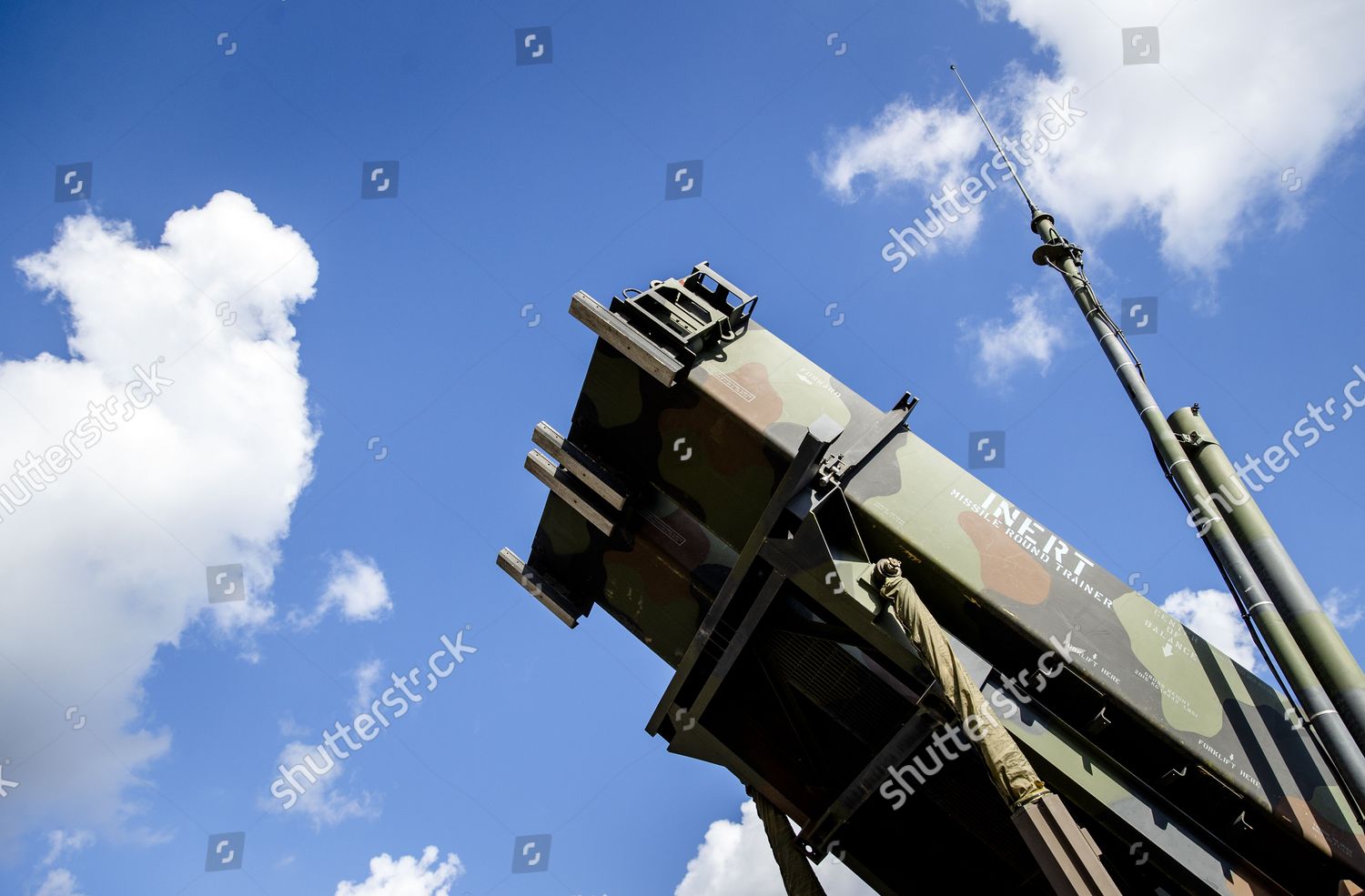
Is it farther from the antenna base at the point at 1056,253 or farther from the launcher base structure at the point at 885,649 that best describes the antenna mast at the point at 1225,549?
the launcher base structure at the point at 885,649

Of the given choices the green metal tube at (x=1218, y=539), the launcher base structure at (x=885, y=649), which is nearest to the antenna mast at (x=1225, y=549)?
the green metal tube at (x=1218, y=539)

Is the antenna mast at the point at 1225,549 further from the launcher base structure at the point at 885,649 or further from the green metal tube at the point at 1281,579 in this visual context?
the launcher base structure at the point at 885,649

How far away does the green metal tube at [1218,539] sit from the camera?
5137 mm

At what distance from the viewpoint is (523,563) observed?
27.4 feet

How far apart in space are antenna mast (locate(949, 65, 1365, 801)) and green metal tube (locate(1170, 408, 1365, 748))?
0.09 ft

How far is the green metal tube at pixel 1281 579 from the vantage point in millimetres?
5199

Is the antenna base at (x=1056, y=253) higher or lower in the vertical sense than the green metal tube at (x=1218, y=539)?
higher

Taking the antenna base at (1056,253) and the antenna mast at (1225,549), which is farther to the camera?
the antenna base at (1056,253)

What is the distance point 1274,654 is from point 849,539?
9.58 ft

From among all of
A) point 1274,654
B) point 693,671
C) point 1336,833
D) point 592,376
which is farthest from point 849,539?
point 1336,833

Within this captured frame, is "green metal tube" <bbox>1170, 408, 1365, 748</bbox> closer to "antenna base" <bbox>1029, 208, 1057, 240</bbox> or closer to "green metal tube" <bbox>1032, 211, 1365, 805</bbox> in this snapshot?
"green metal tube" <bbox>1032, 211, 1365, 805</bbox>

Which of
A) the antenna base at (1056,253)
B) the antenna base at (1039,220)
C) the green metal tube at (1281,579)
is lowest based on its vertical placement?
the green metal tube at (1281,579)

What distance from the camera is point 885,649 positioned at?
573 cm

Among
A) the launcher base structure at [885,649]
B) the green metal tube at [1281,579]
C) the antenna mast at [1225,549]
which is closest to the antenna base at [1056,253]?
the antenna mast at [1225,549]
